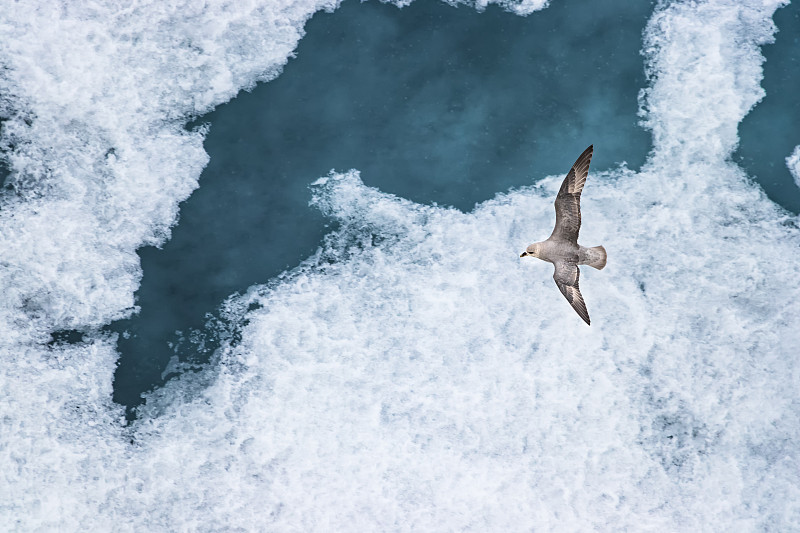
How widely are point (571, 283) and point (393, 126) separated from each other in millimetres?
3888

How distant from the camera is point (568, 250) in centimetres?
1044

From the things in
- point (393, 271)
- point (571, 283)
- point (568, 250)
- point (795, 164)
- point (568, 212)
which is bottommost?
point (393, 271)

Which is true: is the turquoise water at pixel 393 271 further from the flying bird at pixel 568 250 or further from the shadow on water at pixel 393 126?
the flying bird at pixel 568 250

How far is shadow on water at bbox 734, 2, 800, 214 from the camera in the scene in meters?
12.2

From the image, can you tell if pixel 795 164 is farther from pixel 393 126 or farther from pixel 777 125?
pixel 393 126

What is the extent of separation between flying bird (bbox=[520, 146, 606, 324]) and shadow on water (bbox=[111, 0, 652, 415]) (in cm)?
186

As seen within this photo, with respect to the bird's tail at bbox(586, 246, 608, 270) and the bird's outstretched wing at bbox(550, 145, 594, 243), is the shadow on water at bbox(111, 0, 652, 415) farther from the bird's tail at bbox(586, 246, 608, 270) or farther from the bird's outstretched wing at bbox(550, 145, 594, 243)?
the bird's tail at bbox(586, 246, 608, 270)

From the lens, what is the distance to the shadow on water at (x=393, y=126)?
472 inches

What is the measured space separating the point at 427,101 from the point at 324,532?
6674 mm

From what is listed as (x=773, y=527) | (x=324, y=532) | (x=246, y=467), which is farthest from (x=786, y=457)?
(x=246, y=467)

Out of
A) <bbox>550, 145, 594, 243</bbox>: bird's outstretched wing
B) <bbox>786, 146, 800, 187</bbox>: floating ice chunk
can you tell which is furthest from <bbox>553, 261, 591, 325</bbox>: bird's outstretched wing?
<bbox>786, 146, 800, 187</bbox>: floating ice chunk

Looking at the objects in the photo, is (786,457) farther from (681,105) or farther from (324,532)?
(324,532)

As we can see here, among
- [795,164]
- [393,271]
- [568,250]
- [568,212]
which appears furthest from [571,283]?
[795,164]

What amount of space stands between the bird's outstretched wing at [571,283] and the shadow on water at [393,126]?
222 centimetres
